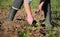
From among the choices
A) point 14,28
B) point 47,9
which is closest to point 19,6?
point 14,28

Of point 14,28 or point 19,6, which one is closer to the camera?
point 14,28

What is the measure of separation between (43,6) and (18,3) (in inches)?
23.2

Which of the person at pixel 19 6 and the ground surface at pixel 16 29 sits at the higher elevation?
the person at pixel 19 6

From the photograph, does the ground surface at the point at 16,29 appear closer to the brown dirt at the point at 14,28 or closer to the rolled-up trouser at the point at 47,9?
the brown dirt at the point at 14,28

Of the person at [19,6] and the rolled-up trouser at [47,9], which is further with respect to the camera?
the rolled-up trouser at [47,9]

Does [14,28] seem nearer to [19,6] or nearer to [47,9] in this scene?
[19,6]

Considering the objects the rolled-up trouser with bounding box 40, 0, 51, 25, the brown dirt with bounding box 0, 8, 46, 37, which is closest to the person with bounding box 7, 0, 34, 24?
the brown dirt with bounding box 0, 8, 46, 37

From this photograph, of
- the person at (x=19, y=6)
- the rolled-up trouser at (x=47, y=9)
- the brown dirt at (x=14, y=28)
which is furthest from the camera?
the rolled-up trouser at (x=47, y=9)

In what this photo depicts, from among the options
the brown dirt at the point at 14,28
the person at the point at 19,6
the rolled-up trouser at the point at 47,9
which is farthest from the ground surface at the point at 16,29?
the rolled-up trouser at the point at 47,9

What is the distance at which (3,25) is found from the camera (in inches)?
210

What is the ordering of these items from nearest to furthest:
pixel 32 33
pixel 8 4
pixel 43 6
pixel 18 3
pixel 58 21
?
pixel 32 33 → pixel 18 3 → pixel 43 6 → pixel 58 21 → pixel 8 4

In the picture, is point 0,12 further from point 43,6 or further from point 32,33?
point 32,33

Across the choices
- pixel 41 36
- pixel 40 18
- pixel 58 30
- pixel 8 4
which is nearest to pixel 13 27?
pixel 41 36

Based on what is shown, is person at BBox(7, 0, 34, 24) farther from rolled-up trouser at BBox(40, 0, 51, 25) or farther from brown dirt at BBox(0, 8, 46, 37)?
rolled-up trouser at BBox(40, 0, 51, 25)
